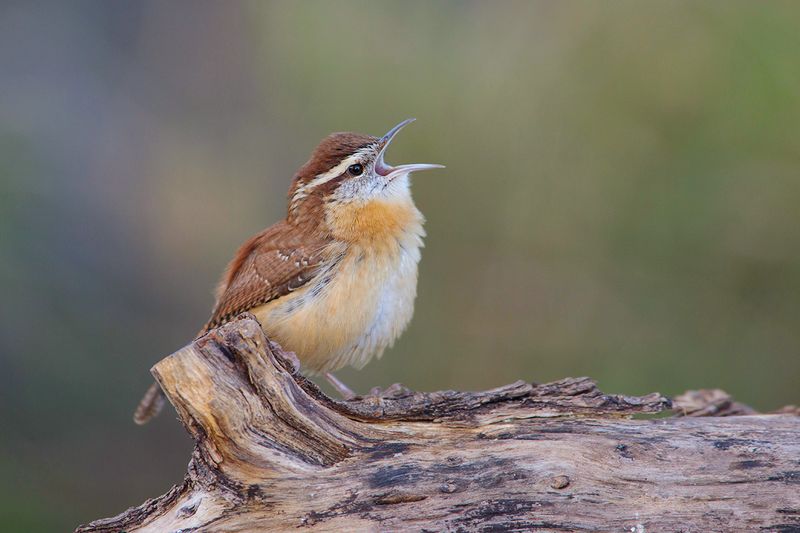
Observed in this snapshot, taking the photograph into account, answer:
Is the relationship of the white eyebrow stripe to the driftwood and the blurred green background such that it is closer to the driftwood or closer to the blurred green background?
the driftwood

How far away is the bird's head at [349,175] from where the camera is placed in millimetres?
4766

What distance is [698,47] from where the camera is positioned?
20.9 feet

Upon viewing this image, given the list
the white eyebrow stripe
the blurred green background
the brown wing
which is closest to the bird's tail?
the brown wing

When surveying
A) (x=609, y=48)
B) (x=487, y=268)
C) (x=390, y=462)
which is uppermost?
(x=609, y=48)

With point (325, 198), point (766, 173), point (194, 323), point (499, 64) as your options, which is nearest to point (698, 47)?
point (766, 173)

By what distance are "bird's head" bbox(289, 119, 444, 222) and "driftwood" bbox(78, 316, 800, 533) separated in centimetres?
135

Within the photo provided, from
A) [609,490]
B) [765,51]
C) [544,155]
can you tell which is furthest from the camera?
[544,155]

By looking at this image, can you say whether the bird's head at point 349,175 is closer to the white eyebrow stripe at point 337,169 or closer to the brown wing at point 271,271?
the white eyebrow stripe at point 337,169

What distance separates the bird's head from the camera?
4.77 metres

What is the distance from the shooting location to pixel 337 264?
4.48m

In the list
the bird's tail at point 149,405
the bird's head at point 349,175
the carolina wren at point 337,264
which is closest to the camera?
the carolina wren at point 337,264

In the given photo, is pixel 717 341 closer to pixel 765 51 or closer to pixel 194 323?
pixel 765 51

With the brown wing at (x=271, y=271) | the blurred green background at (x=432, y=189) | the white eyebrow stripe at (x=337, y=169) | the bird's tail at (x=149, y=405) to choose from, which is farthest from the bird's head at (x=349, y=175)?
the blurred green background at (x=432, y=189)

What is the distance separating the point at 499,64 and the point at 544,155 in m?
0.80
